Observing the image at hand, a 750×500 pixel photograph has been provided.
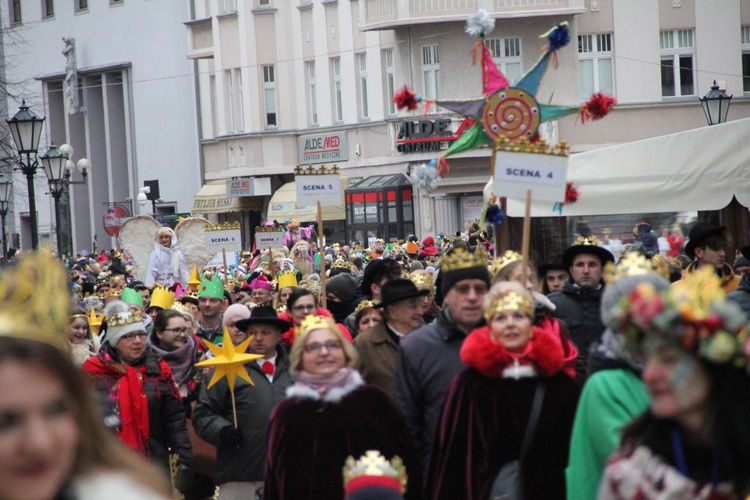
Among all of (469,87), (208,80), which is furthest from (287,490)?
(208,80)

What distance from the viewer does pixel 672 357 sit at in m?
3.57

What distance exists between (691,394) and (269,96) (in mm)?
44198

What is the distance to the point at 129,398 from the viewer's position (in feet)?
30.0

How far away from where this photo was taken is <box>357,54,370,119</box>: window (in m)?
43.2

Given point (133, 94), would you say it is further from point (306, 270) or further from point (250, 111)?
point (306, 270)

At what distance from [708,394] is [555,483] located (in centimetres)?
270

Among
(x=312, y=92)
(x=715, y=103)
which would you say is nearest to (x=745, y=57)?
(x=312, y=92)

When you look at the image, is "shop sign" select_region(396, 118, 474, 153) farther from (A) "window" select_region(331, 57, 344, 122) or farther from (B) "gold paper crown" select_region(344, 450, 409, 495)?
(B) "gold paper crown" select_region(344, 450, 409, 495)

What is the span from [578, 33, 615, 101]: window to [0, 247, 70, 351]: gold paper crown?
3674 cm

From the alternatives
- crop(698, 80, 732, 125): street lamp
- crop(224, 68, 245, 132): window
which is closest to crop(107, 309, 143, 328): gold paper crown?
crop(698, 80, 732, 125): street lamp

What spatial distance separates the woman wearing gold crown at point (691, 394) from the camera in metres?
3.56

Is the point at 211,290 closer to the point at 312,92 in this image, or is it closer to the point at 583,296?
the point at 583,296

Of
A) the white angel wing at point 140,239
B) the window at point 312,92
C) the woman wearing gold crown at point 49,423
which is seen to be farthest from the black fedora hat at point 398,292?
the window at point 312,92

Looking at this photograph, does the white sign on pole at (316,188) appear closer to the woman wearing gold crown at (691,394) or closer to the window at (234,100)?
the woman wearing gold crown at (691,394)
